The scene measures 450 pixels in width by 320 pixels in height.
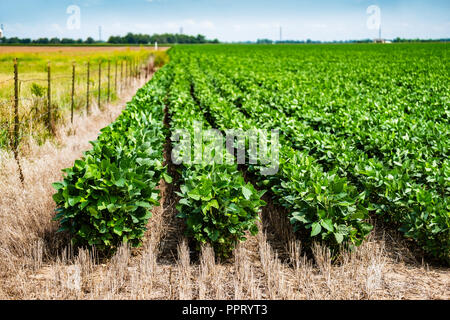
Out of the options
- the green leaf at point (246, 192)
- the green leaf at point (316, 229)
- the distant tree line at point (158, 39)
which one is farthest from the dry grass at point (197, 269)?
the distant tree line at point (158, 39)

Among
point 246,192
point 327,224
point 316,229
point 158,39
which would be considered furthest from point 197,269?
point 158,39

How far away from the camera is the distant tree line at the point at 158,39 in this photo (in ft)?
352

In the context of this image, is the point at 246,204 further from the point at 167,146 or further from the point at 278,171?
the point at 167,146

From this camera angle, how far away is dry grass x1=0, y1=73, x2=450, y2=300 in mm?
3773

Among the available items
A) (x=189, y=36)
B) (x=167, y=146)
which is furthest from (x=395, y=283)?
(x=189, y=36)

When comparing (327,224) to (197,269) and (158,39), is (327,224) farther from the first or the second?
(158,39)

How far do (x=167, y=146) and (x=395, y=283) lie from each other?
20.2 feet

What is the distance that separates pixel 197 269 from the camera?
4.27 m

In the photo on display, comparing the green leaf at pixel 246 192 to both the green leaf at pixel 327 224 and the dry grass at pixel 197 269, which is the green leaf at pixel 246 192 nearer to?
the dry grass at pixel 197 269

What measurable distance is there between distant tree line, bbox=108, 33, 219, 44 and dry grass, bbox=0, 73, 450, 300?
107 metres

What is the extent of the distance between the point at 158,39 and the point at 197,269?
12997cm

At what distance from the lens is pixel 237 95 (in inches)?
492

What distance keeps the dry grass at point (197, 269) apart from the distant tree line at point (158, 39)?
106568mm

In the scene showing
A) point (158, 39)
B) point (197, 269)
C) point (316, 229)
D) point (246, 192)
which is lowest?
point (197, 269)
